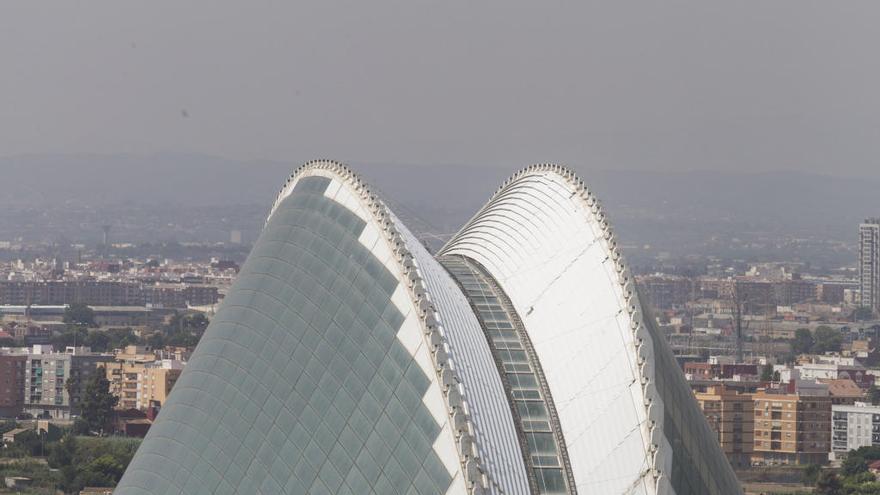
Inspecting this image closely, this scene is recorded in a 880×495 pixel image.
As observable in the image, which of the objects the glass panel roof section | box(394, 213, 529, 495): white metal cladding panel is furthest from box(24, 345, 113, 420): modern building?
box(394, 213, 529, 495): white metal cladding panel

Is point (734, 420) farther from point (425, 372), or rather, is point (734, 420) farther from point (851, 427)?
point (425, 372)

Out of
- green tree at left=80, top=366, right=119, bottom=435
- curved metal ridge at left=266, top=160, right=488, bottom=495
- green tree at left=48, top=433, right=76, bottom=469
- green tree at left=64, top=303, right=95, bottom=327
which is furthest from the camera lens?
green tree at left=64, top=303, right=95, bottom=327

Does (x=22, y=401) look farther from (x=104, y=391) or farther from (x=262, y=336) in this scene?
(x=262, y=336)

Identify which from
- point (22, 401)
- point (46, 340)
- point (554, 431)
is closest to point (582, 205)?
point (554, 431)

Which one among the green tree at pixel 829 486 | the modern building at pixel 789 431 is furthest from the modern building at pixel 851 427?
the green tree at pixel 829 486

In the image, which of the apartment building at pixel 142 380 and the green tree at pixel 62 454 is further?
the apartment building at pixel 142 380

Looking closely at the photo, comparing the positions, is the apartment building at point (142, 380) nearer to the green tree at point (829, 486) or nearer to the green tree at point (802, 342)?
Result: the green tree at point (829, 486)

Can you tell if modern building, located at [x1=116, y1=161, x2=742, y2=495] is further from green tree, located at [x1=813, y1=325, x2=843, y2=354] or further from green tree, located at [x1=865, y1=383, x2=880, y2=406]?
green tree, located at [x1=813, y1=325, x2=843, y2=354]
